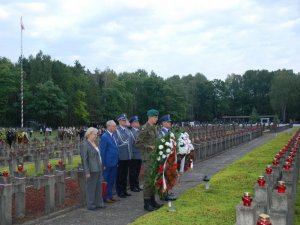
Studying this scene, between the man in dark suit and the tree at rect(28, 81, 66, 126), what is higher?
the tree at rect(28, 81, 66, 126)

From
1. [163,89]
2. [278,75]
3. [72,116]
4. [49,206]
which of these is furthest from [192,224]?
[278,75]

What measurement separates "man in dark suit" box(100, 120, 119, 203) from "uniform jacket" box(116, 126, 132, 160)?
1.90 feet

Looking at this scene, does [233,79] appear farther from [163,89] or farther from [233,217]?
[233,217]

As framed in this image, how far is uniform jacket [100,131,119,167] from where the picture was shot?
1056 cm

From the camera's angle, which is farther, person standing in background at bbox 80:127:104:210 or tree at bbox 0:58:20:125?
tree at bbox 0:58:20:125

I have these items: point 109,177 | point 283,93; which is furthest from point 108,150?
point 283,93

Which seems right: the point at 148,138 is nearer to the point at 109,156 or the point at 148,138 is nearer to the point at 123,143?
the point at 109,156

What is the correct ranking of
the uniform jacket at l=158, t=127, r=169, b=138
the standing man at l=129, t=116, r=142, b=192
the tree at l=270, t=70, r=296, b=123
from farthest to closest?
the tree at l=270, t=70, r=296, b=123
the standing man at l=129, t=116, r=142, b=192
the uniform jacket at l=158, t=127, r=169, b=138

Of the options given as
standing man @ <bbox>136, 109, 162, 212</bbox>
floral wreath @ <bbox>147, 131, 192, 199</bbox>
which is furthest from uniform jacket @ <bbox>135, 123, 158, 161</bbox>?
floral wreath @ <bbox>147, 131, 192, 199</bbox>

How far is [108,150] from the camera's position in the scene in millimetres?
10562

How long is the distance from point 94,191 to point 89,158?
0.77m

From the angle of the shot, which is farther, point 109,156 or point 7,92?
point 7,92

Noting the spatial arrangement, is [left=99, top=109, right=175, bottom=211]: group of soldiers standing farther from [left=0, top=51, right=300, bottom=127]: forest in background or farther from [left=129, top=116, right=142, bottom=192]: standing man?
[left=0, top=51, right=300, bottom=127]: forest in background

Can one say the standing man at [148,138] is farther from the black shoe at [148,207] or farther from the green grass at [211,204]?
the green grass at [211,204]
